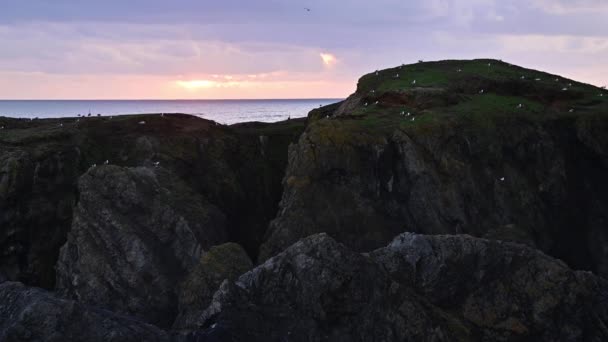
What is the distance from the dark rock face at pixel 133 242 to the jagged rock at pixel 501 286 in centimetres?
1567

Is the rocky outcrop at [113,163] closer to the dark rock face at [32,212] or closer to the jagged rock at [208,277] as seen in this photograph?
the dark rock face at [32,212]

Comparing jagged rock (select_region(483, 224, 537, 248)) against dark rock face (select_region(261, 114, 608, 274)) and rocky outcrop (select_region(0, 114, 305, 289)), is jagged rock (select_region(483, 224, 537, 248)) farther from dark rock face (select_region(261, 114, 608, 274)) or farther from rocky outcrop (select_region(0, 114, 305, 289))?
rocky outcrop (select_region(0, 114, 305, 289))

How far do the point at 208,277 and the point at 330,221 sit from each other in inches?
469

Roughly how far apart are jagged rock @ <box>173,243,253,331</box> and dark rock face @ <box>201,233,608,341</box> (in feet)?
14.1

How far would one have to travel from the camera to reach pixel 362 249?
129 feet

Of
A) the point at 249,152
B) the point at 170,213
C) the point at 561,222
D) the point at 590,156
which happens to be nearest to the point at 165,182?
the point at 170,213

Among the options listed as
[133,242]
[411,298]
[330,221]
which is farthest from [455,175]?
[133,242]

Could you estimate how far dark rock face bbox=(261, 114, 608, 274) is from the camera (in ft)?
133

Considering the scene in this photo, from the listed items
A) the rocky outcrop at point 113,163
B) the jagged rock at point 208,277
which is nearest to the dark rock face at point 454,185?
the jagged rock at point 208,277

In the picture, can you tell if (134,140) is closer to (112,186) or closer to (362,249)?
(112,186)

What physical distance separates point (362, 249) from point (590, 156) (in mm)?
25874

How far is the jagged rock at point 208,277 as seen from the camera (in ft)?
99.0

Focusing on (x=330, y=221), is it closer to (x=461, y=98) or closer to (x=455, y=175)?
(x=455, y=175)

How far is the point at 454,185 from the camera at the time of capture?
141 ft
